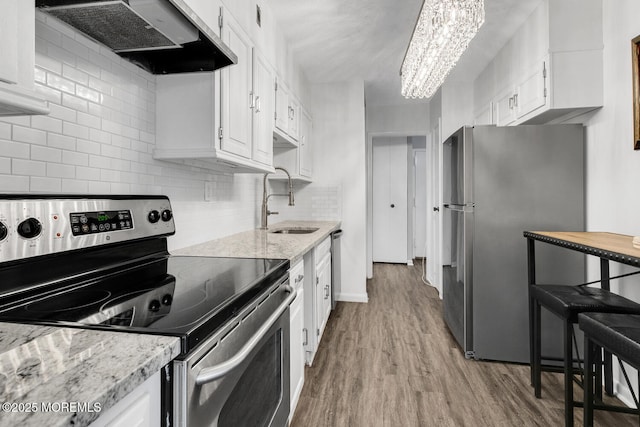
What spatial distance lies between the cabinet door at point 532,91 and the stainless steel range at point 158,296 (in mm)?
2165

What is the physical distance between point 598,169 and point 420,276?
312 centimetres

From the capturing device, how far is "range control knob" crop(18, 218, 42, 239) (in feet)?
2.82

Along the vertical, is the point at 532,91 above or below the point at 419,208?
above

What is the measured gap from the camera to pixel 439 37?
197 centimetres

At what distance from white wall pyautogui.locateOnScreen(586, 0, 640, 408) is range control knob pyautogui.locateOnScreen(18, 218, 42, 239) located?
259 cm

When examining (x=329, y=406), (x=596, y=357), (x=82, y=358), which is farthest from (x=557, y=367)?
(x=82, y=358)

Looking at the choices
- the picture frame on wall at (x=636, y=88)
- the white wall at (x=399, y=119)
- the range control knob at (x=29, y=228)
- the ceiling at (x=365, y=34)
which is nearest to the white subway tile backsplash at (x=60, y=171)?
the range control knob at (x=29, y=228)

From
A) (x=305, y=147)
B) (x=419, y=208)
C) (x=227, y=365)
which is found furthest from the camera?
(x=419, y=208)

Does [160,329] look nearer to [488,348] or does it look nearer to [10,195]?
[10,195]

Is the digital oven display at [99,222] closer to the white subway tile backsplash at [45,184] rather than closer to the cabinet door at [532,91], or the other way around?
the white subway tile backsplash at [45,184]

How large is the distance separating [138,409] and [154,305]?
30 centimetres

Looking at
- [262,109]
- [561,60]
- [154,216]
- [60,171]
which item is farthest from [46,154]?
[561,60]

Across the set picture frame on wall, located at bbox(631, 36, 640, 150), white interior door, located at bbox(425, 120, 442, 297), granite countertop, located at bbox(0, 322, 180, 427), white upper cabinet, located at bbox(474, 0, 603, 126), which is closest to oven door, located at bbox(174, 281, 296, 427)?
granite countertop, located at bbox(0, 322, 180, 427)

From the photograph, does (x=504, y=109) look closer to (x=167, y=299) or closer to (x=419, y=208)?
(x=167, y=299)
